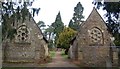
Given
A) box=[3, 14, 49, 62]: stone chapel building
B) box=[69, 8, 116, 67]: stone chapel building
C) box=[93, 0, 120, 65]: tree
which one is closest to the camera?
box=[93, 0, 120, 65]: tree

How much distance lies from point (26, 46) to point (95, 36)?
10478mm

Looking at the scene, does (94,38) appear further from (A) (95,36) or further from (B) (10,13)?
(B) (10,13)

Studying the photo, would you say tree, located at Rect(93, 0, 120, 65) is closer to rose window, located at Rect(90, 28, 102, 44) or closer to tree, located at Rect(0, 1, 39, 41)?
tree, located at Rect(0, 1, 39, 41)

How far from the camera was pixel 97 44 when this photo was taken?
40.1m

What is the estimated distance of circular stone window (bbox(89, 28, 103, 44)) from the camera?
131 ft

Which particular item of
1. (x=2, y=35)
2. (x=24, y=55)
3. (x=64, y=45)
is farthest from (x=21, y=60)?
(x=64, y=45)

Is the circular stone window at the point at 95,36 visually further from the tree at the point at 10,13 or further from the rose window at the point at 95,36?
the tree at the point at 10,13

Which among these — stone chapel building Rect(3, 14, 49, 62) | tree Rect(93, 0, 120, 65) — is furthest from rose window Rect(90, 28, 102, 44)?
tree Rect(93, 0, 120, 65)

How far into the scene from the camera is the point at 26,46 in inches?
1538

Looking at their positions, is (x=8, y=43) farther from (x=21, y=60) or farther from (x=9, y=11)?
(x=9, y=11)

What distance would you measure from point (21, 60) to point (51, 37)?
82023 mm

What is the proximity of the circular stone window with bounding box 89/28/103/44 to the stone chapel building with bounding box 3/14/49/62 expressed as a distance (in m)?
7.65

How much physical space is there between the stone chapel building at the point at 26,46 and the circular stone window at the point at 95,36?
7.65m

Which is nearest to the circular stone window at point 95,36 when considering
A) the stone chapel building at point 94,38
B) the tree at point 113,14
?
the stone chapel building at point 94,38
